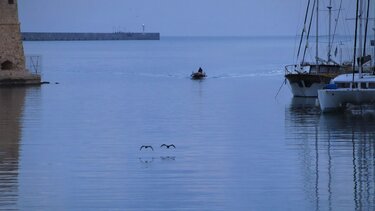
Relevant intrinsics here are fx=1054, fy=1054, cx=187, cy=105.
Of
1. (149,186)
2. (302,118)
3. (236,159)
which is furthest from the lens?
(302,118)

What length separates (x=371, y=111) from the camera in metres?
28.0

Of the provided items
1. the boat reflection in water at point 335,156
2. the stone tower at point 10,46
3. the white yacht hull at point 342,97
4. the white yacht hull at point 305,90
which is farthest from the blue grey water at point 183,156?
the stone tower at point 10,46

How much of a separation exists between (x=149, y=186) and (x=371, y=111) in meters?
14.2

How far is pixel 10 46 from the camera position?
38938 millimetres

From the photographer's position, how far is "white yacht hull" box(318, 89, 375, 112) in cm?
2775

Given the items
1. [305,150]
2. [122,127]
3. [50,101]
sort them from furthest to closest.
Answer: [50,101] < [122,127] < [305,150]

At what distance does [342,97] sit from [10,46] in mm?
15366

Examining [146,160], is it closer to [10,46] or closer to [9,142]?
[9,142]

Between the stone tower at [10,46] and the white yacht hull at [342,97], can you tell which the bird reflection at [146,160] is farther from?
the stone tower at [10,46]

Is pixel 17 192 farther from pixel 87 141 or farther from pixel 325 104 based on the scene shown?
pixel 325 104

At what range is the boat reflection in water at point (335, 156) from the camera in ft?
45.7

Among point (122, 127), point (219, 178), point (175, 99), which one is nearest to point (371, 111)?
point (122, 127)

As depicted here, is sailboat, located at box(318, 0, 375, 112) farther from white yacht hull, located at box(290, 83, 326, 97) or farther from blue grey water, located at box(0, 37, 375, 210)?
white yacht hull, located at box(290, 83, 326, 97)

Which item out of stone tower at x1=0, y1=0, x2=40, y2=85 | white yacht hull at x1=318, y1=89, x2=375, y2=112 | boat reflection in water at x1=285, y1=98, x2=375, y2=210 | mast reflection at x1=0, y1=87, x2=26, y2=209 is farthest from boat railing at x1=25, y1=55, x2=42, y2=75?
white yacht hull at x1=318, y1=89, x2=375, y2=112
